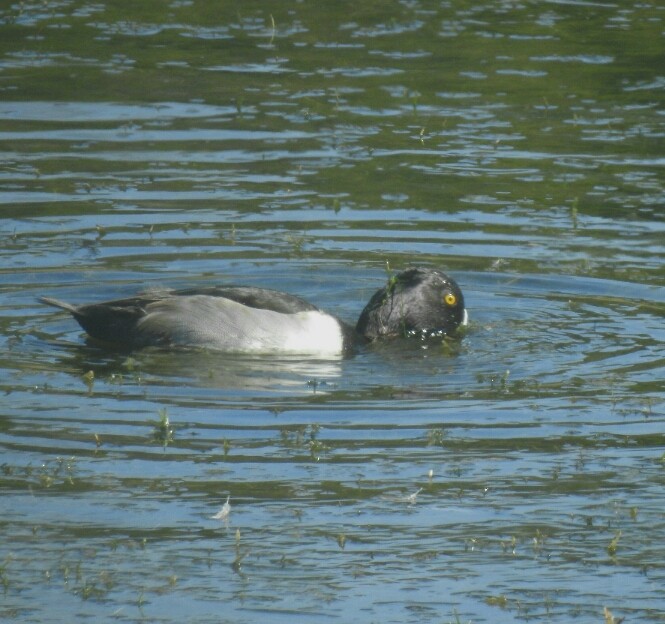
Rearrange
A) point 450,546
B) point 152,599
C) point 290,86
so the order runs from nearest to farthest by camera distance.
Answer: point 152,599
point 450,546
point 290,86

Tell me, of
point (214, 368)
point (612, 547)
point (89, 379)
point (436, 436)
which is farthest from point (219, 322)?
point (612, 547)

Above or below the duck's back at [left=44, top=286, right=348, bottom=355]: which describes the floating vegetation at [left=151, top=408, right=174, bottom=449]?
above

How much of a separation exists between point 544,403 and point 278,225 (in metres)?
4.32

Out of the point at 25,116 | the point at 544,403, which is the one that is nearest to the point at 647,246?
the point at 544,403

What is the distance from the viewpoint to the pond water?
23.2 ft

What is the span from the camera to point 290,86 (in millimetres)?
17281

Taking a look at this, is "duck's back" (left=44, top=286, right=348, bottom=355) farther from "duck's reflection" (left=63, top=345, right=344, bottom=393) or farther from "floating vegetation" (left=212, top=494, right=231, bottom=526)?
"floating vegetation" (left=212, top=494, right=231, bottom=526)

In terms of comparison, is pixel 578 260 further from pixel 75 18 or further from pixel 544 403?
pixel 75 18

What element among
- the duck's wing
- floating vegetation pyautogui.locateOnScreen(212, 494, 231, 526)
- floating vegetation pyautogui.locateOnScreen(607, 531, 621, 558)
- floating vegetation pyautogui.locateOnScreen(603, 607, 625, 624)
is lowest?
the duck's wing

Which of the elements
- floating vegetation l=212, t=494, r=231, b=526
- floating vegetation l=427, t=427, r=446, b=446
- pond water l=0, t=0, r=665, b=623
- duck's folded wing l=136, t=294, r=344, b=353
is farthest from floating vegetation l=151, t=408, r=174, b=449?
duck's folded wing l=136, t=294, r=344, b=353

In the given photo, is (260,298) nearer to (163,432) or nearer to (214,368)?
(214,368)

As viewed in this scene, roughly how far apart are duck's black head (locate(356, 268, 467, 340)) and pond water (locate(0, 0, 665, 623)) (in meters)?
0.21

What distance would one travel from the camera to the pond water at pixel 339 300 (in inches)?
278

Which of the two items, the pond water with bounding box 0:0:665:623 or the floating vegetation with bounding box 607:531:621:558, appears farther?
the floating vegetation with bounding box 607:531:621:558
